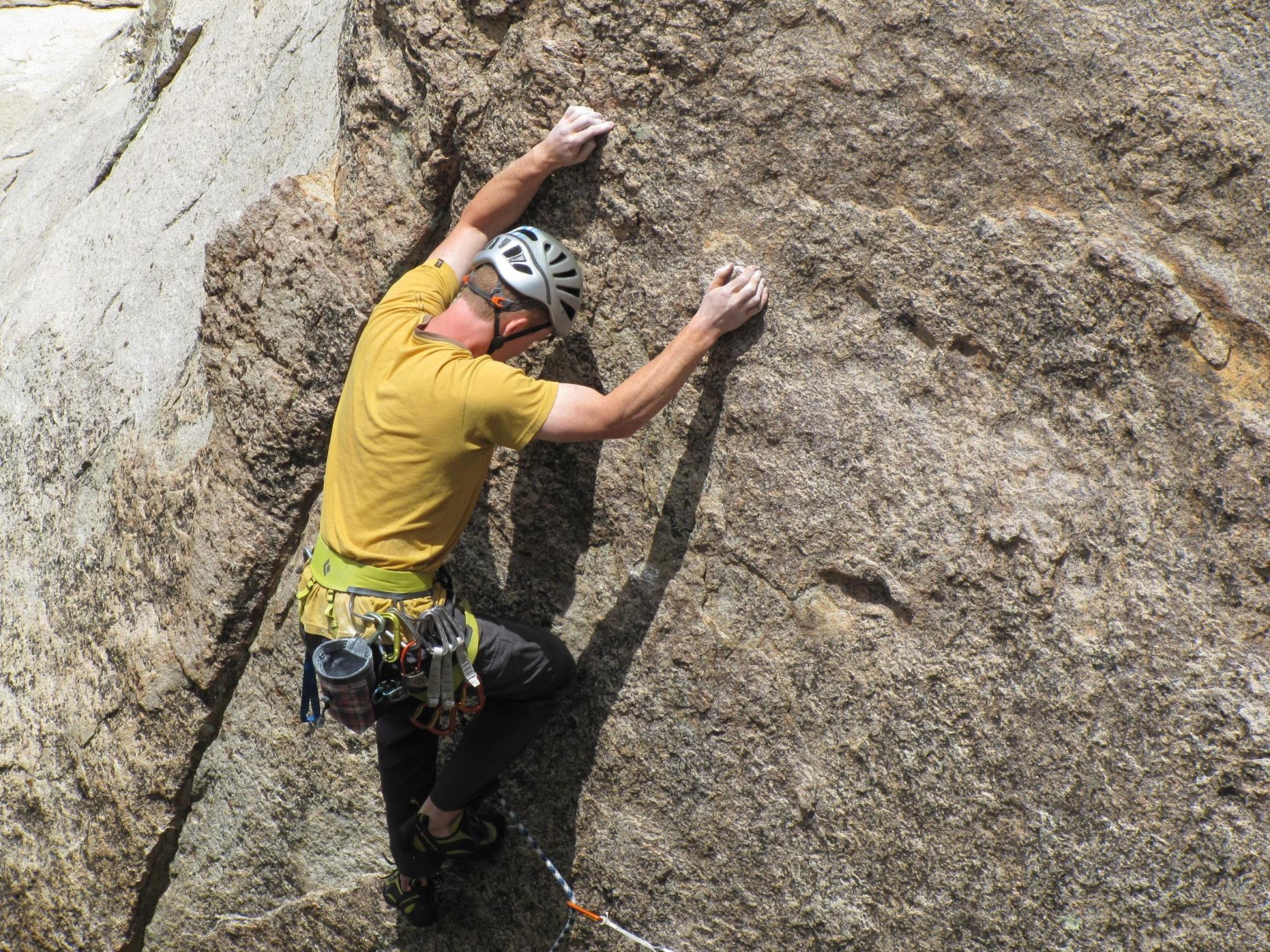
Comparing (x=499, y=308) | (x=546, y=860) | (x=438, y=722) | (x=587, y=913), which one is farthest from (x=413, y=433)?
(x=587, y=913)

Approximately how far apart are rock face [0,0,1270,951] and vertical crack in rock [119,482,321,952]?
0.10 feet

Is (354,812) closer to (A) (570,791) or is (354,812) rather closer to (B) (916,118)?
(A) (570,791)

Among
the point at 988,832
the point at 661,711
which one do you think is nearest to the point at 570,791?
the point at 661,711

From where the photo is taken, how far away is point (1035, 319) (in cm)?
363

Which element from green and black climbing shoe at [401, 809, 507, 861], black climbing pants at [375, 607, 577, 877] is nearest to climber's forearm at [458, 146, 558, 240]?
black climbing pants at [375, 607, 577, 877]

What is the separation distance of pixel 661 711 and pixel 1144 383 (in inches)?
82.7

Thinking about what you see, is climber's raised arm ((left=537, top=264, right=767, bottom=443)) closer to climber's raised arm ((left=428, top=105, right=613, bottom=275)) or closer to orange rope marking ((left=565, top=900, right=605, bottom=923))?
climber's raised arm ((left=428, top=105, right=613, bottom=275))

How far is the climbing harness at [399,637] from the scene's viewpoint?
3779 millimetres

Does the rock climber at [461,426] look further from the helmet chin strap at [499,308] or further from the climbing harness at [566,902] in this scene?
the climbing harness at [566,902]

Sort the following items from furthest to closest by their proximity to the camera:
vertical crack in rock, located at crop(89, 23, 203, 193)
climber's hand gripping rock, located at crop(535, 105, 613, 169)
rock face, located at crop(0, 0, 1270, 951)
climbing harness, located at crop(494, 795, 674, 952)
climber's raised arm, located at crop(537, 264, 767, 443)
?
1. vertical crack in rock, located at crop(89, 23, 203, 193)
2. climbing harness, located at crop(494, 795, 674, 952)
3. climber's hand gripping rock, located at crop(535, 105, 613, 169)
4. climber's raised arm, located at crop(537, 264, 767, 443)
5. rock face, located at crop(0, 0, 1270, 951)

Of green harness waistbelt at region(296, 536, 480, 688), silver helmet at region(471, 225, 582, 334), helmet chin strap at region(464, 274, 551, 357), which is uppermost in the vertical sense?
silver helmet at region(471, 225, 582, 334)

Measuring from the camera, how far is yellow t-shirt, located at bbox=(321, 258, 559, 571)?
3.60 m

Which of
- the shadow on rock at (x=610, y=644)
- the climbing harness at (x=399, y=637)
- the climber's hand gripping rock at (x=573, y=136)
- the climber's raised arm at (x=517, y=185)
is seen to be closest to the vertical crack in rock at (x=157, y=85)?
the climber's raised arm at (x=517, y=185)

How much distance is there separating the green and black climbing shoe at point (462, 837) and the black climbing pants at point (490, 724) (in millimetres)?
93
